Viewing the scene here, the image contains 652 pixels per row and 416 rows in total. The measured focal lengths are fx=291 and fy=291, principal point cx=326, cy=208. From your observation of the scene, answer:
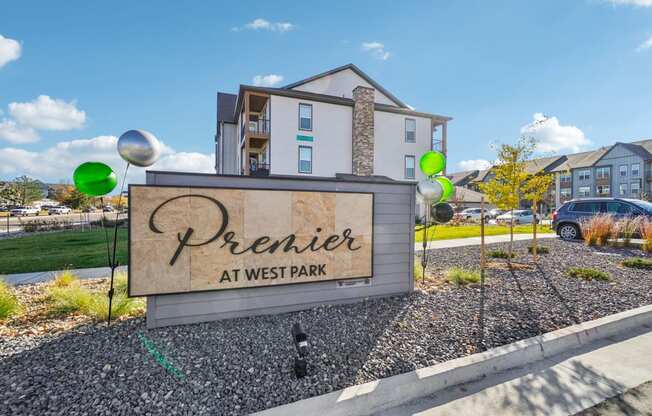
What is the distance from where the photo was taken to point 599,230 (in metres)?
10.2

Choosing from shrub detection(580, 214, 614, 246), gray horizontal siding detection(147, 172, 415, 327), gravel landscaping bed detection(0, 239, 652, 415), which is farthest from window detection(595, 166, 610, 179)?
gray horizontal siding detection(147, 172, 415, 327)

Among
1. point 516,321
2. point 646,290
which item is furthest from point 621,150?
point 516,321

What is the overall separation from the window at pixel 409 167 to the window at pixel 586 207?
12.5 metres

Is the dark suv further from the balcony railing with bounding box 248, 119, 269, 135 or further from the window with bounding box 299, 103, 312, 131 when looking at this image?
the balcony railing with bounding box 248, 119, 269, 135

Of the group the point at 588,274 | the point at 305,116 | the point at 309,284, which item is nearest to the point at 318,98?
the point at 305,116

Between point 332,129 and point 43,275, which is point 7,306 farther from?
point 332,129

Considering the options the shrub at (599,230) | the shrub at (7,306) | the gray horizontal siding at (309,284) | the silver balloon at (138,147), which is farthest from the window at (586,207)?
the shrub at (7,306)

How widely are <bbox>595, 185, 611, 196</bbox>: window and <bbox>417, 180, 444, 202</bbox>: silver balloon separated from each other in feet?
182

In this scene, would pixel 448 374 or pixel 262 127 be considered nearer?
pixel 448 374

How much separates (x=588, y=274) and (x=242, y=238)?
23.3ft

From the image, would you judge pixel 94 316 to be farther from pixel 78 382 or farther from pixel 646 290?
pixel 646 290

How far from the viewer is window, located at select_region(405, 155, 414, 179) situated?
2394cm

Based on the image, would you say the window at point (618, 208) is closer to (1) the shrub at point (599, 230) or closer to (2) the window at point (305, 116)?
(1) the shrub at point (599, 230)

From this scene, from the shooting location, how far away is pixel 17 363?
2865 millimetres
